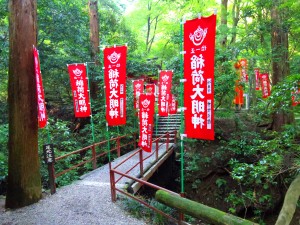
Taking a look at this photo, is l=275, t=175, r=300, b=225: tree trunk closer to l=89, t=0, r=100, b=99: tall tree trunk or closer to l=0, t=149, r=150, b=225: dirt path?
l=0, t=149, r=150, b=225: dirt path

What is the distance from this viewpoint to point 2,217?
509 centimetres

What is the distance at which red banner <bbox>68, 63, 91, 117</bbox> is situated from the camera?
8.36 metres

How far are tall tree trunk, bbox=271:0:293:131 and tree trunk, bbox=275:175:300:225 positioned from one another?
19.1 ft

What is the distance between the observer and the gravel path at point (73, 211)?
15.9 feet

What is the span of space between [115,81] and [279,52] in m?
6.78

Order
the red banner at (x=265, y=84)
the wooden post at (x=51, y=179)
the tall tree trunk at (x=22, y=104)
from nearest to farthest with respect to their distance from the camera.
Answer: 1. the tall tree trunk at (x=22, y=104)
2. the wooden post at (x=51, y=179)
3. the red banner at (x=265, y=84)

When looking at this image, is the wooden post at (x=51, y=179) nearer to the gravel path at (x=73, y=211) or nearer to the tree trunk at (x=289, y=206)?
the gravel path at (x=73, y=211)

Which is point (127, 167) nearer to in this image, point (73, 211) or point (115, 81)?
point (115, 81)

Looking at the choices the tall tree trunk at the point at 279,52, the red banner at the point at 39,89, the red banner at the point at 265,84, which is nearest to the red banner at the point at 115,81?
the red banner at the point at 39,89

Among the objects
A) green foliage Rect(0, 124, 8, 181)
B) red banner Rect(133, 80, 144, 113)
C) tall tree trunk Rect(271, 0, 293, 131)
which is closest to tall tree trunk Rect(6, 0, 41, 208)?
green foliage Rect(0, 124, 8, 181)

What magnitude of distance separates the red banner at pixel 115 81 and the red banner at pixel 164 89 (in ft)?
14.0

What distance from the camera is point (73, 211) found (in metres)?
5.25

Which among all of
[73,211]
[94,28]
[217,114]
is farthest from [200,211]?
[94,28]

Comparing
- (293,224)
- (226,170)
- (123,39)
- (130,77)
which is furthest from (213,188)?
(123,39)
